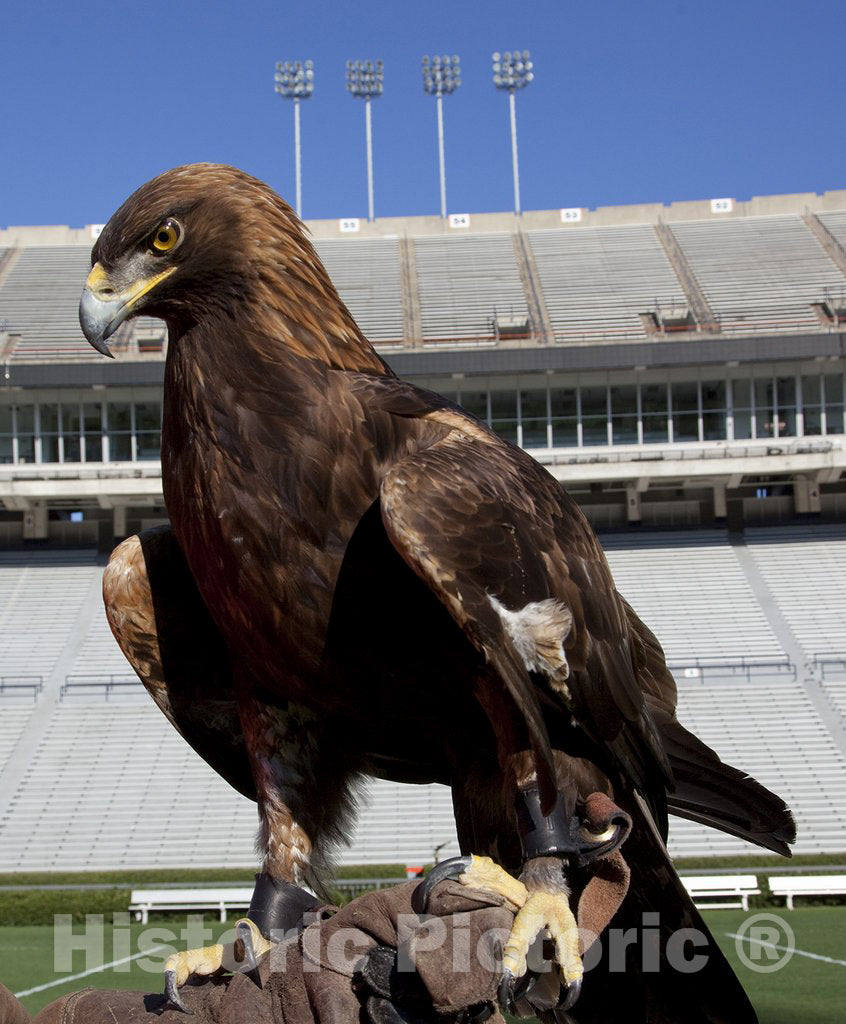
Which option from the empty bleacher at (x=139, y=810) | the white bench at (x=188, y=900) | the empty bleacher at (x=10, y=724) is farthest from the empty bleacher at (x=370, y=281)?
the white bench at (x=188, y=900)

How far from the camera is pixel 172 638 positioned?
3.46m

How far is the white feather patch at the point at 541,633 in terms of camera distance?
9.05ft

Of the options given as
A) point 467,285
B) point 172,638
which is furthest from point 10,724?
point 172,638

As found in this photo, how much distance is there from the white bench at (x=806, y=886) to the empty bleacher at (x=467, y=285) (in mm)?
21495

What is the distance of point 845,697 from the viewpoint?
2481 cm

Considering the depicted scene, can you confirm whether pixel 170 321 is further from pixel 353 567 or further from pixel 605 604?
pixel 605 604

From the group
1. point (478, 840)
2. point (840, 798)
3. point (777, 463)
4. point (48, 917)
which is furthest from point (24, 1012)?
point (777, 463)

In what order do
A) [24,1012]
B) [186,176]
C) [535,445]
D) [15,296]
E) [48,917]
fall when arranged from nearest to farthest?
[24,1012], [186,176], [48,917], [535,445], [15,296]

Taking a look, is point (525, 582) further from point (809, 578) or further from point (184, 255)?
point (809, 578)

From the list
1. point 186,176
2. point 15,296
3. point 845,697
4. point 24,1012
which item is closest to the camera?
point 24,1012

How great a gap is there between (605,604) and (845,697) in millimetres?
23460

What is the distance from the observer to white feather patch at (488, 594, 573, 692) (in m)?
2.76

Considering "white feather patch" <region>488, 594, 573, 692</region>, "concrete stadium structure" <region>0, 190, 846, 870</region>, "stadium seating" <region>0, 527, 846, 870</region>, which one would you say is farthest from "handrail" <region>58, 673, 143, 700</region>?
"white feather patch" <region>488, 594, 573, 692</region>

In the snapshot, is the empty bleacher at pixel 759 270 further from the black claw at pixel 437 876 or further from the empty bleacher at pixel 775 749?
the black claw at pixel 437 876
